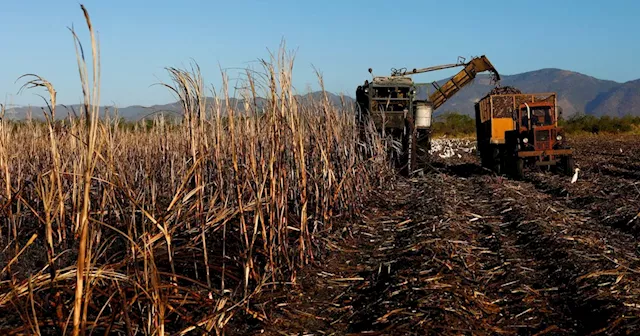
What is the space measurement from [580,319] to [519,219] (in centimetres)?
340

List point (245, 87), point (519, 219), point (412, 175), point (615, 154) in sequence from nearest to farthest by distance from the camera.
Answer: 1. point (245, 87)
2. point (519, 219)
3. point (412, 175)
4. point (615, 154)

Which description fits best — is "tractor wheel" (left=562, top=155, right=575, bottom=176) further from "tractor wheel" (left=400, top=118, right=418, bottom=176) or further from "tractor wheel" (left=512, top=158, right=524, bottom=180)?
"tractor wheel" (left=400, top=118, right=418, bottom=176)

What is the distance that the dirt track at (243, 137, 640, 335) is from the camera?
3838 mm

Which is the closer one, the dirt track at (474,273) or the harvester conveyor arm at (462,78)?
the dirt track at (474,273)

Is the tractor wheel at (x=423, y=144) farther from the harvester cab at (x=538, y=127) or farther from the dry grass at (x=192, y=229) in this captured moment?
the dry grass at (x=192, y=229)

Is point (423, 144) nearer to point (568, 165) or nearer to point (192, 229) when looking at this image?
point (568, 165)

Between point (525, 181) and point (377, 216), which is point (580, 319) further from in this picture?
point (525, 181)

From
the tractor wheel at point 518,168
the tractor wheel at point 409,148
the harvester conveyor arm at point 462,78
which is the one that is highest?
the harvester conveyor arm at point 462,78

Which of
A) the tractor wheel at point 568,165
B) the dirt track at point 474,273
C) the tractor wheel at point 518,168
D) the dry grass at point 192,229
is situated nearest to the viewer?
the dry grass at point 192,229

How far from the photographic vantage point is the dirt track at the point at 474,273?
151 inches

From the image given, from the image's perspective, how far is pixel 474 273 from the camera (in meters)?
4.91

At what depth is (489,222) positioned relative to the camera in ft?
24.1

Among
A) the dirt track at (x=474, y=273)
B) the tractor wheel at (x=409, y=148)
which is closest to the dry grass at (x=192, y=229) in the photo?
the dirt track at (x=474, y=273)

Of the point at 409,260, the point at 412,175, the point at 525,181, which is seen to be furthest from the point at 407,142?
the point at 409,260
